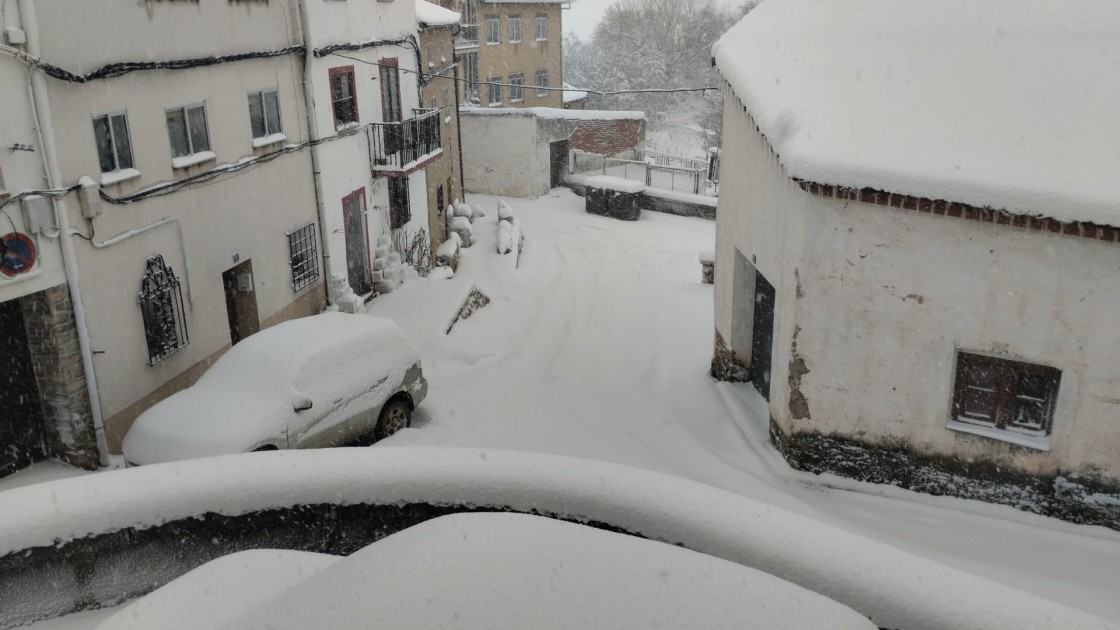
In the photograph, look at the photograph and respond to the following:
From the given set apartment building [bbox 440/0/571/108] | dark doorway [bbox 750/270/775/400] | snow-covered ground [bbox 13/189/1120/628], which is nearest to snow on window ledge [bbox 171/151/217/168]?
snow-covered ground [bbox 13/189/1120/628]

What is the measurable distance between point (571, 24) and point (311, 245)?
187 m

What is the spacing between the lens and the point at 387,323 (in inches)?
400

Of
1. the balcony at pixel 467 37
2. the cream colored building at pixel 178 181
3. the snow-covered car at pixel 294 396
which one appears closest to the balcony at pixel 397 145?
the cream colored building at pixel 178 181

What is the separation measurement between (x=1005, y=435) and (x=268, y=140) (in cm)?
1081

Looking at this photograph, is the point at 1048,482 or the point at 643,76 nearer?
the point at 1048,482

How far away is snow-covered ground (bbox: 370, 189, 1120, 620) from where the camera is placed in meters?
7.30

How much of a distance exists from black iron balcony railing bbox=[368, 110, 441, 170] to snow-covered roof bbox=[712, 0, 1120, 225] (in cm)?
831

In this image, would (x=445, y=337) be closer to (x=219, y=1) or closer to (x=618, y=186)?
(x=219, y=1)

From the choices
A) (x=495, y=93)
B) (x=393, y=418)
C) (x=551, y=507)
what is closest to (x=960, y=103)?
(x=551, y=507)

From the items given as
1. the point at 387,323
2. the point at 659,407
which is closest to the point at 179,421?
the point at 387,323

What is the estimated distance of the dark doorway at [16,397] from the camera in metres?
8.95

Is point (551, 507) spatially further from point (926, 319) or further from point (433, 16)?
point (433, 16)

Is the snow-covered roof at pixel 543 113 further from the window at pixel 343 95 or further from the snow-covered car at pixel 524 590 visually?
the snow-covered car at pixel 524 590

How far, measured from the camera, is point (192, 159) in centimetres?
1123
